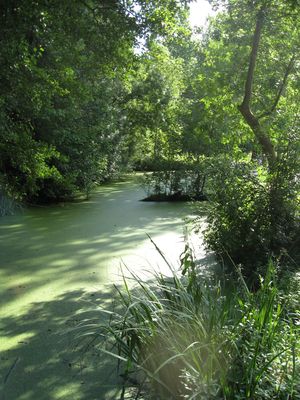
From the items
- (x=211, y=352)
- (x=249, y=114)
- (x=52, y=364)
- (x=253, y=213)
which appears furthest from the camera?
(x=249, y=114)

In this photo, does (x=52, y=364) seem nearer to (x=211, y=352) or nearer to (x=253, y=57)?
(x=211, y=352)

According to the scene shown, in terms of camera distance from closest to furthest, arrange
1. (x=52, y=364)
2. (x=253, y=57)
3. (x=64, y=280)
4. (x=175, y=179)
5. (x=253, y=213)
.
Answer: (x=52, y=364)
(x=253, y=213)
(x=64, y=280)
(x=253, y=57)
(x=175, y=179)

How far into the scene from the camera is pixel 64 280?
3863mm

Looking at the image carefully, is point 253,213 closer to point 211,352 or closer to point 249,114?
point 249,114

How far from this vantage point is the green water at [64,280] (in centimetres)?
220

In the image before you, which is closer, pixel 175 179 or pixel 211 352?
pixel 211 352

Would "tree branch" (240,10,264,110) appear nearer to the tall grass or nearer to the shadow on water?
the shadow on water

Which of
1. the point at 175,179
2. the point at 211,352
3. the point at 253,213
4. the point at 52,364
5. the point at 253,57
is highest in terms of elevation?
the point at 253,57

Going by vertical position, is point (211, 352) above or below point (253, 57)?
below

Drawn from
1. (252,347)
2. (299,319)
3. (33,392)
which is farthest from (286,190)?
(33,392)

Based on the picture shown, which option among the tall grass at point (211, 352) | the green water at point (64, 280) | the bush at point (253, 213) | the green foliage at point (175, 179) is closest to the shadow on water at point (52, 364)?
the green water at point (64, 280)

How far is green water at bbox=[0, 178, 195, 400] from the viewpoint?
7.22ft

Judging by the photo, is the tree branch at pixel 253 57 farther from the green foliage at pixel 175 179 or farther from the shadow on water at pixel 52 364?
the green foliage at pixel 175 179

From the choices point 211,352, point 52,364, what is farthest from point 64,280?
point 211,352
